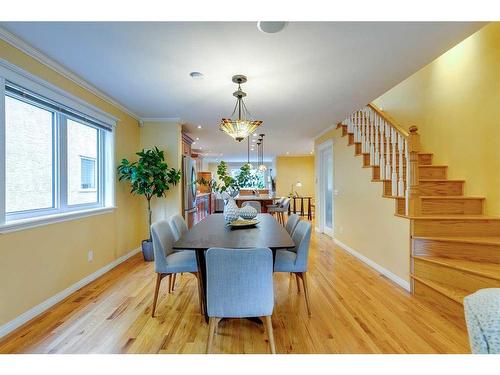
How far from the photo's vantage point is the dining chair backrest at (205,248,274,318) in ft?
5.27

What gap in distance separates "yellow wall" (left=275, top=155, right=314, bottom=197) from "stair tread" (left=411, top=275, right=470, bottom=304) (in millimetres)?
8523

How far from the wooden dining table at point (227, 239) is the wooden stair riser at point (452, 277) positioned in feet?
5.33

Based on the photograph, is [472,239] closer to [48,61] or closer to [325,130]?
[325,130]

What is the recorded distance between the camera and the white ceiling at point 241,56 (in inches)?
78.6

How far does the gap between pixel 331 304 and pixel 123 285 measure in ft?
7.83

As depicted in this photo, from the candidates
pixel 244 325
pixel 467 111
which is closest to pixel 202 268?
pixel 244 325

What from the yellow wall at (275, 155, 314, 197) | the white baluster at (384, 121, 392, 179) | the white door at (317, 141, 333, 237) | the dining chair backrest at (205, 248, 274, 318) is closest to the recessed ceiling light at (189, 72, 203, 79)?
the dining chair backrest at (205, 248, 274, 318)

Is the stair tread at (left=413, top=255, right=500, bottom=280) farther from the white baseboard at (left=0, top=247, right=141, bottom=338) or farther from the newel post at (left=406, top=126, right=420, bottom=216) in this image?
the white baseboard at (left=0, top=247, right=141, bottom=338)

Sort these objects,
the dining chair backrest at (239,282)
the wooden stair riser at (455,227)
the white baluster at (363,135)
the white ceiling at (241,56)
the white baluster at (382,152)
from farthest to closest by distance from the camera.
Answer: the white baluster at (363,135) < the white baluster at (382,152) < the wooden stair riser at (455,227) < the white ceiling at (241,56) < the dining chair backrest at (239,282)

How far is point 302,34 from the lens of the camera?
6.75 feet

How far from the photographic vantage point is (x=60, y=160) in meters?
2.83

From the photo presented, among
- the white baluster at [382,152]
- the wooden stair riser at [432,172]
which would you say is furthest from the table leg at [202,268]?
the wooden stair riser at [432,172]

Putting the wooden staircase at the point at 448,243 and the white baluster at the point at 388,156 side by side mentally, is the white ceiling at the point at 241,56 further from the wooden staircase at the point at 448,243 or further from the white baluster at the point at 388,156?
the wooden staircase at the point at 448,243

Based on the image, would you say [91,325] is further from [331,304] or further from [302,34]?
[302,34]
